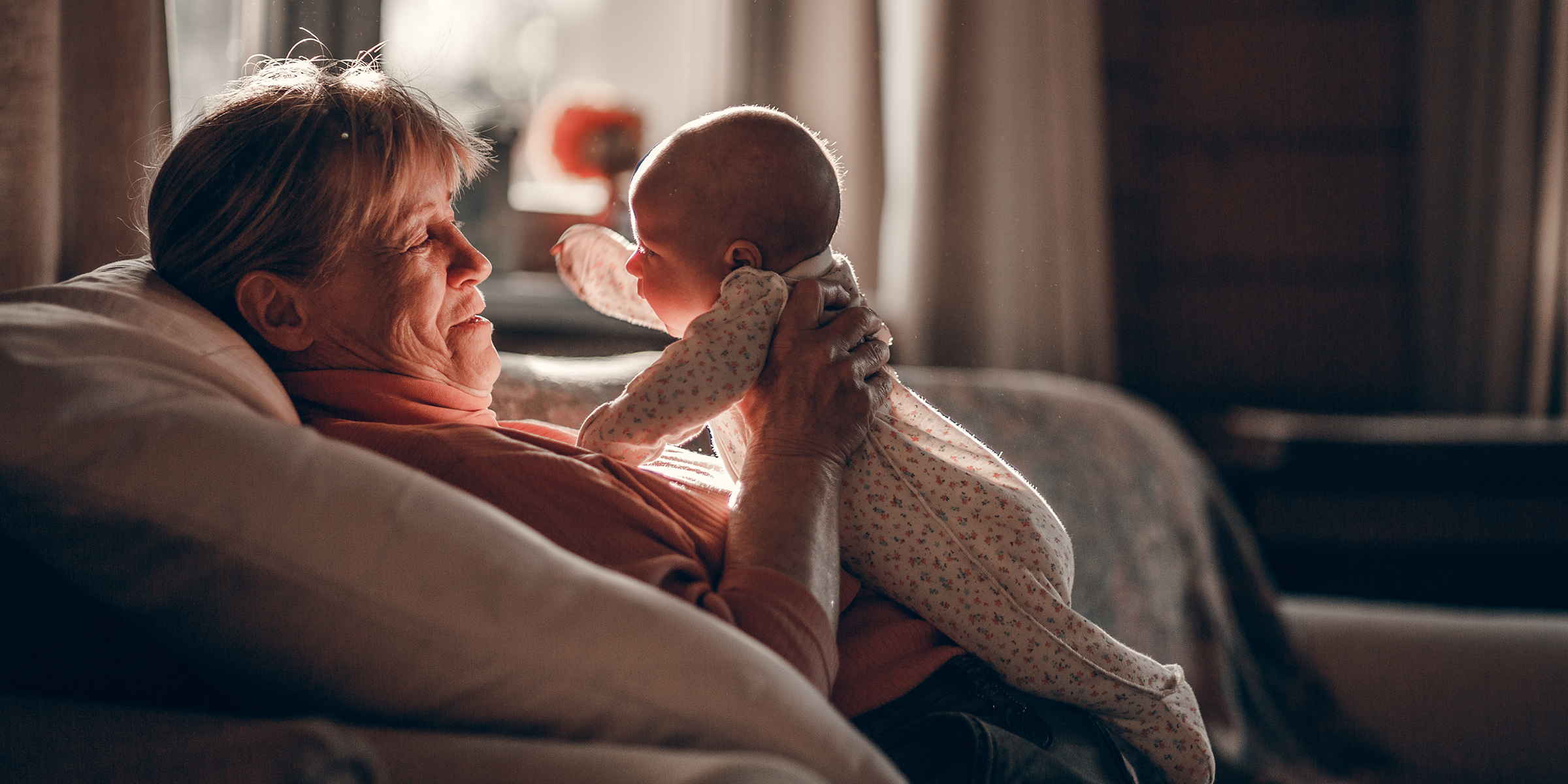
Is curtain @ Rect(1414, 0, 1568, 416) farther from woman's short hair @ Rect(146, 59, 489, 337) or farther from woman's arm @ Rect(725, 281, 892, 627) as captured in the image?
woman's short hair @ Rect(146, 59, 489, 337)

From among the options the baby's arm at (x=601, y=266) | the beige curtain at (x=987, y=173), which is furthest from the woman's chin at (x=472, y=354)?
the beige curtain at (x=987, y=173)

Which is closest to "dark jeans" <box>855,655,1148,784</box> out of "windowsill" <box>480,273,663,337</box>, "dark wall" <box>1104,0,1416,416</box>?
"windowsill" <box>480,273,663,337</box>

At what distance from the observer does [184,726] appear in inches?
23.1

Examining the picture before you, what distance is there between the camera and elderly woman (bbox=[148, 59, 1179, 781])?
2.79 ft

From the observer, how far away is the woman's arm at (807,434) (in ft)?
2.85

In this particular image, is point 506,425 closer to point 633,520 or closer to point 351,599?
point 633,520

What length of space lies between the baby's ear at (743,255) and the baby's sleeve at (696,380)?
3cm

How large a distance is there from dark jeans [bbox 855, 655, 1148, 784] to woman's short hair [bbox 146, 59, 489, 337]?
0.65 m

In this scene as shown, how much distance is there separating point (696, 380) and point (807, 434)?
0.38 ft

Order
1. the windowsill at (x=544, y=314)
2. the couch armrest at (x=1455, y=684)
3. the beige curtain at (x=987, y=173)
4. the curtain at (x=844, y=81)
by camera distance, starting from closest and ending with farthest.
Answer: the couch armrest at (x=1455, y=684) < the curtain at (x=844, y=81) < the beige curtain at (x=987, y=173) < the windowsill at (x=544, y=314)

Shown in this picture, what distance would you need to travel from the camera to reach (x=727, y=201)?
978mm

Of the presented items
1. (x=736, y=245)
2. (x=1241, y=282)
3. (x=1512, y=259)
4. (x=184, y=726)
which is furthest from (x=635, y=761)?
(x=1512, y=259)

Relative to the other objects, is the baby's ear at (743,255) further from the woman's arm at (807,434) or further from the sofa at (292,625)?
the sofa at (292,625)

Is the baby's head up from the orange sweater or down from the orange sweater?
up
